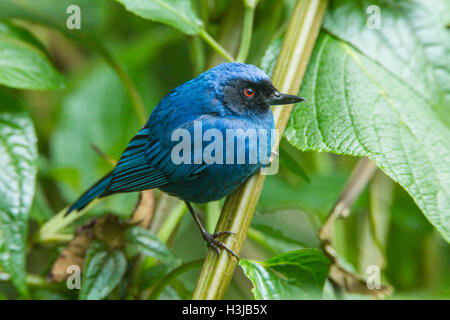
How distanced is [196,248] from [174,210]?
16.5 inches

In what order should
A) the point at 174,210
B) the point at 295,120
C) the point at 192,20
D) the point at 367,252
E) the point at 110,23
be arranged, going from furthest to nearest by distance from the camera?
the point at 110,23 < the point at 367,252 < the point at 174,210 < the point at 192,20 < the point at 295,120

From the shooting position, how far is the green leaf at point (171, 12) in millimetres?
1497

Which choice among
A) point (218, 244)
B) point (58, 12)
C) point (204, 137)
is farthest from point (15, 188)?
point (58, 12)

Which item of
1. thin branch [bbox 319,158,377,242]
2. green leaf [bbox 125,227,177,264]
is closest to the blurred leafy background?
green leaf [bbox 125,227,177,264]

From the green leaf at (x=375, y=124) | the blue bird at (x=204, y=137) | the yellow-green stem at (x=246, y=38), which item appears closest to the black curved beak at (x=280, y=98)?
the blue bird at (x=204, y=137)

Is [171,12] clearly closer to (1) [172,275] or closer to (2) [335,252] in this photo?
(1) [172,275]

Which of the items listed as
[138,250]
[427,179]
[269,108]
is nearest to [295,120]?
[269,108]

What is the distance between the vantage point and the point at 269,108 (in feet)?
4.56

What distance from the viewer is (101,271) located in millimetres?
1495

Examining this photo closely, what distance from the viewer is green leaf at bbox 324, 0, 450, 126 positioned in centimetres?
162

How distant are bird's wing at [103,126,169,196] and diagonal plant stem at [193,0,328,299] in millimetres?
305

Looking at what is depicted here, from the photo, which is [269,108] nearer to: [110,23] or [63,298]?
[63,298]

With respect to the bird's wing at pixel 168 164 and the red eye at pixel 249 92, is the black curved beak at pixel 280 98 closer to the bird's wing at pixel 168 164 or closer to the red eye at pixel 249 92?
the red eye at pixel 249 92

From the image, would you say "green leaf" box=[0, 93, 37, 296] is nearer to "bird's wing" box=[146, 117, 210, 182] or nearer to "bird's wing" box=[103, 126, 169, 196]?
"bird's wing" box=[103, 126, 169, 196]
